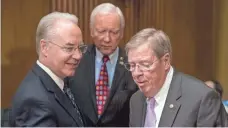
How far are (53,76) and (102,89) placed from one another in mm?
649

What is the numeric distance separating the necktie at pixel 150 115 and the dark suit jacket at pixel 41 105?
1.10ft

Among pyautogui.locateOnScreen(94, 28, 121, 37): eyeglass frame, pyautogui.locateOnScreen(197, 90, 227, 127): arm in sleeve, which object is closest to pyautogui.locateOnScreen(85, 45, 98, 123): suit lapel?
pyautogui.locateOnScreen(94, 28, 121, 37): eyeglass frame

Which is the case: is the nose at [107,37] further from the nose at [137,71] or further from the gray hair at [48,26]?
the nose at [137,71]

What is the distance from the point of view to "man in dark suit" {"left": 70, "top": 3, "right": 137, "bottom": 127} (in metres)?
2.74

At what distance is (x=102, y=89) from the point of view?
279 centimetres

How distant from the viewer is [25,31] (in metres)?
4.08

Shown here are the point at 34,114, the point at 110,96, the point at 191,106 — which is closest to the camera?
the point at 34,114

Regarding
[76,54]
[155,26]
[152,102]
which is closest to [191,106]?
[152,102]

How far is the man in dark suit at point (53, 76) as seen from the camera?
2012mm

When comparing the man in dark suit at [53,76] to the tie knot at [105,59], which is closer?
the man in dark suit at [53,76]

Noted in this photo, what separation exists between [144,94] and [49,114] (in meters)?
0.48

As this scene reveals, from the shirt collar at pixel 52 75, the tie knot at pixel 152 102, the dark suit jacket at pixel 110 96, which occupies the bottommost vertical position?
the dark suit jacket at pixel 110 96

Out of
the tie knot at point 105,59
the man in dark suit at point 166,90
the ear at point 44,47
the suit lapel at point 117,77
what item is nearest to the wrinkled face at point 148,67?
the man in dark suit at point 166,90

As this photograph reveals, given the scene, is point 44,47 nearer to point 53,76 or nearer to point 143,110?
point 53,76
